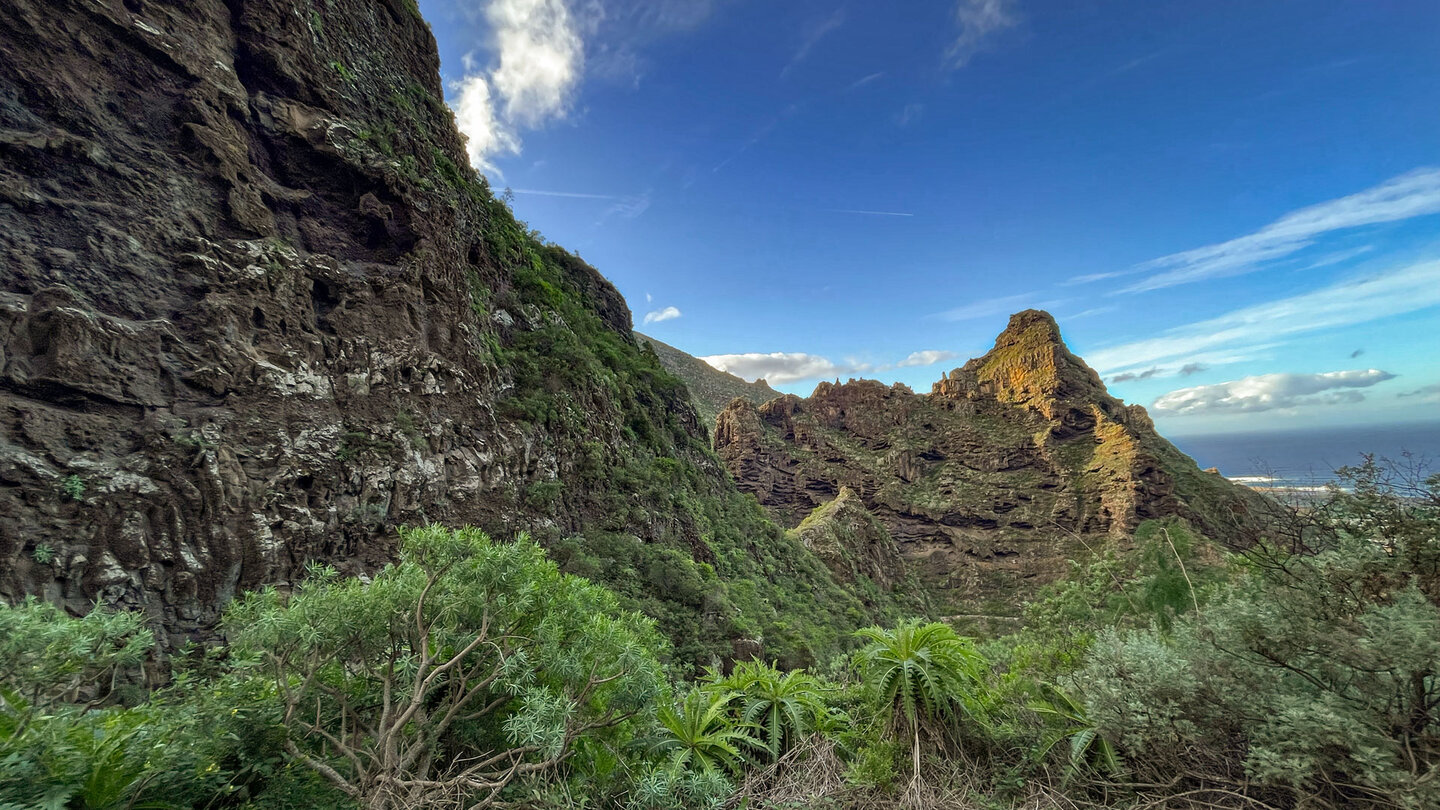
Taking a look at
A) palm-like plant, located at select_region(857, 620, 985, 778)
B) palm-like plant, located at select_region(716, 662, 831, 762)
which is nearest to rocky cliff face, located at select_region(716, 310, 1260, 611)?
palm-like plant, located at select_region(716, 662, 831, 762)

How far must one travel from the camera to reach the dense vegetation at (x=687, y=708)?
311 centimetres

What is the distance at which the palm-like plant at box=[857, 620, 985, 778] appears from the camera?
17.6ft

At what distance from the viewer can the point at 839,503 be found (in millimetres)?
55781

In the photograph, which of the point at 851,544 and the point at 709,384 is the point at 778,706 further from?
the point at 709,384

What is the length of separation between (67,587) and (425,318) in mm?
10776

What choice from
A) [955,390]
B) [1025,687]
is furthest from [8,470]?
[955,390]

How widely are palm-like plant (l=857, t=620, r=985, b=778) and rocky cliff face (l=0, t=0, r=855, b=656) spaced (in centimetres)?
1299

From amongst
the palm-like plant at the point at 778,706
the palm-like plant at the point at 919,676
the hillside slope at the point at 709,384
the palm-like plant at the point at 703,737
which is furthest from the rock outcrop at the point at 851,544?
the palm-like plant at the point at 703,737

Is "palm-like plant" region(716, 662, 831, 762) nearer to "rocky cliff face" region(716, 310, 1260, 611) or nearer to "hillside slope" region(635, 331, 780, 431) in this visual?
"rocky cliff face" region(716, 310, 1260, 611)

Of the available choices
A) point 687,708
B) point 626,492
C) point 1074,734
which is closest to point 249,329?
point 687,708

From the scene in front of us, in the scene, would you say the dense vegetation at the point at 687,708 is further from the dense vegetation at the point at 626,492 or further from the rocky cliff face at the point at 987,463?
the rocky cliff face at the point at 987,463

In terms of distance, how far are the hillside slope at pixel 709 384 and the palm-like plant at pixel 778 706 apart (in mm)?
78031

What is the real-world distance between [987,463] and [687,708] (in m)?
82.0

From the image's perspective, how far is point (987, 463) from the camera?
7569cm
